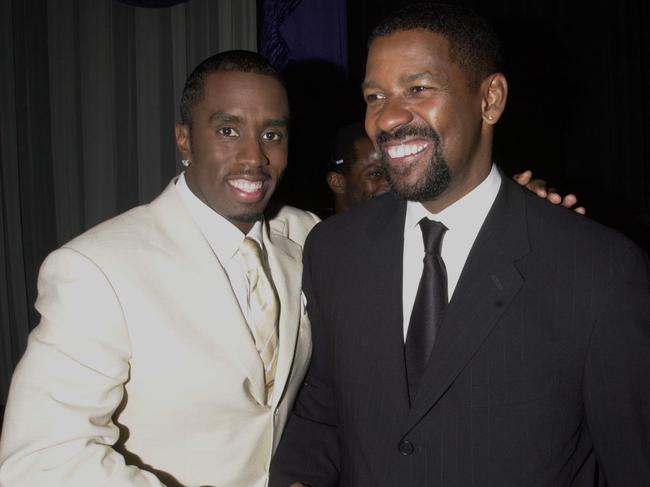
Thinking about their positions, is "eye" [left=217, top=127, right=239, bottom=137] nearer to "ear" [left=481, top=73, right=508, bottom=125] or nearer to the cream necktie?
the cream necktie

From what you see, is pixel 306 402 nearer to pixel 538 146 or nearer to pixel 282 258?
pixel 282 258

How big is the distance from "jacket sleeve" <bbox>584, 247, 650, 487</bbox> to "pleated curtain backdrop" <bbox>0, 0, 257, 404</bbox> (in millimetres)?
3845

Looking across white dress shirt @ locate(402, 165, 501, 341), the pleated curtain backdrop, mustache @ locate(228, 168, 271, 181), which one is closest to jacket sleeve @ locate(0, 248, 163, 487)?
mustache @ locate(228, 168, 271, 181)

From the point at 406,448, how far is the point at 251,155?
86cm

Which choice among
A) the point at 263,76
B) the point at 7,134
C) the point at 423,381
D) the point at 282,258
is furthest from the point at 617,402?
the point at 7,134

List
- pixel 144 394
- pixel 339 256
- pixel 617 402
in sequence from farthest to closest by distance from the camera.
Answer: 1. pixel 339 256
2. pixel 144 394
3. pixel 617 402

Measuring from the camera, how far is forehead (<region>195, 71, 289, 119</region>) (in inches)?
68.2

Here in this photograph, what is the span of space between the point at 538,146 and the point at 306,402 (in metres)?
3.37

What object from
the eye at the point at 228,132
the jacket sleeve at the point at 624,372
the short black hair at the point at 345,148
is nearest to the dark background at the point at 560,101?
the short black hair at the point at 345,148

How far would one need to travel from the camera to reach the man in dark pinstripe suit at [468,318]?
4.43 feet

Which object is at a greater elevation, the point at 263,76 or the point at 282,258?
the point at 263,76

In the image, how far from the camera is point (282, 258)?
1.93 meters

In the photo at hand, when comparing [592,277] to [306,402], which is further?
[306,402]

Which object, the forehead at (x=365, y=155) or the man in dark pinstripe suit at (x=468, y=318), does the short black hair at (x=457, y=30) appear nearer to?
the man in dark pinstripe suit at (x=468, y=318)
